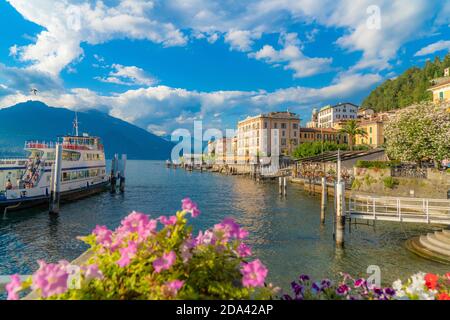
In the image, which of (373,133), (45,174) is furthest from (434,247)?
(373,133)

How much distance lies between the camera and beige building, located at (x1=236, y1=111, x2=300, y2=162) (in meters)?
106

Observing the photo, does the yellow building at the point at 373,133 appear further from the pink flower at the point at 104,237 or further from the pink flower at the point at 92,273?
the pink flower at the point at 92,273

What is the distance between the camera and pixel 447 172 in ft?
92.9

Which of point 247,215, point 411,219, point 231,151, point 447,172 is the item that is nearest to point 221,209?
point 247,215

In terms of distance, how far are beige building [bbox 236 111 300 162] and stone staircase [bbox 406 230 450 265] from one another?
85140 millimetres

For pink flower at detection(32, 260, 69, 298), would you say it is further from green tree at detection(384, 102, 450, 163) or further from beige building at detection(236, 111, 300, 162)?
beige building at detection(236, 111, 300, 162)

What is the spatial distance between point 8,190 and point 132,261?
110 ft

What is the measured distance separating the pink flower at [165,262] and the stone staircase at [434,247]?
1669cm

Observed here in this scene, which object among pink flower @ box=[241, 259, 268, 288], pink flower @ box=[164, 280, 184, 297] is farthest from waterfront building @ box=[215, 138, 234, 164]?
pink flower @ box=[164, 280, 184, 297]

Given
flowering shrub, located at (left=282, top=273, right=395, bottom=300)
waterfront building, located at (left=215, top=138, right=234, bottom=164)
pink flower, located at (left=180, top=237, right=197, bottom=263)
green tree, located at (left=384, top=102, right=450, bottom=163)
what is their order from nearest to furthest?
pink flower, located at (left=180, top=237, right=197, bottom=263) → flowering shrub, located at (left=282, top=273, right=395, bottom=300) → green tree, located at (left=384, top=102, right=450, bottom=163) → waterfront building, located at (left=215, top=138, right=234, bottom=164)

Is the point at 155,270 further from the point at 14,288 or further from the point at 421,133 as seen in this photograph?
the point at 421,133

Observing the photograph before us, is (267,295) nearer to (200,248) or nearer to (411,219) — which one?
(200,248)

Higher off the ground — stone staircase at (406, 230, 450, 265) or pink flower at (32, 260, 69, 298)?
pink flower at (32, 260, 69, 298)

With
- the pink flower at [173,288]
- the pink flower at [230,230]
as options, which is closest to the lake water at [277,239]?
the pink flower at [230,230]
